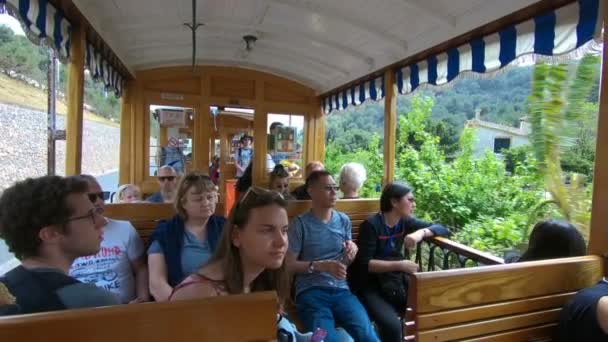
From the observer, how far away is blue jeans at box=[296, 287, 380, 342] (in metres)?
1.89

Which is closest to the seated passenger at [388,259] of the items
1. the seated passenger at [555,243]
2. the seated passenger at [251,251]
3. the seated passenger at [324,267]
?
the seated passenger at [324,267]

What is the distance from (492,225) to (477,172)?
197cm

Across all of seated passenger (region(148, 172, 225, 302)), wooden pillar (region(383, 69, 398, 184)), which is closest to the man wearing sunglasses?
seated passenger (region(148, 172, 225, 302))

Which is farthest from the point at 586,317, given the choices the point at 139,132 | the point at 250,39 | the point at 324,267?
the point at 139,132

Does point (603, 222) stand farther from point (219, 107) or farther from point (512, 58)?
point (219, 107)

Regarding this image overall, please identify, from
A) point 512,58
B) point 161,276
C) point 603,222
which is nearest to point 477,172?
point 512,58

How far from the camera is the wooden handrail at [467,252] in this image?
200 centimetres

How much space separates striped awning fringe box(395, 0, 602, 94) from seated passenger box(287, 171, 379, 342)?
141cm

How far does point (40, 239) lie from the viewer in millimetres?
1070

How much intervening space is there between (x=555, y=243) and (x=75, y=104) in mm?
3112

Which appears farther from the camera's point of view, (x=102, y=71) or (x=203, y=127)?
(x=203, y=127)

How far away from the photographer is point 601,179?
5.60 ft

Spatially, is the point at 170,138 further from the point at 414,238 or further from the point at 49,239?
the point at 49,239

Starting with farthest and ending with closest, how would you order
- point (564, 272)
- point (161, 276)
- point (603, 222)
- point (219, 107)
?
point (219, 107), point (161, 276), point (603, 222), point (564, 272)
